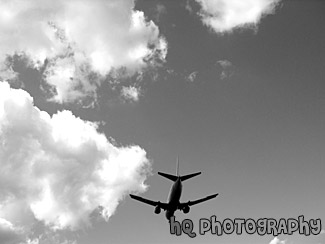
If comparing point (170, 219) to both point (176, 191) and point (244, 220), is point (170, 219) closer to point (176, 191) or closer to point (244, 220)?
Answer: point (176, 191)

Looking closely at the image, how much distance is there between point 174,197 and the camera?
62.2m

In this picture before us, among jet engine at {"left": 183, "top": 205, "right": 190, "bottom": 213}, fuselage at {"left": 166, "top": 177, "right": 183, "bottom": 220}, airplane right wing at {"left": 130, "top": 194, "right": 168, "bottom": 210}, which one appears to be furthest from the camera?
jet engine at {"left": 183, "top": 205, "right": 190, "bottom": 213}

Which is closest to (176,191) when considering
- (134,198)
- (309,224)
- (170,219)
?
(170,219)

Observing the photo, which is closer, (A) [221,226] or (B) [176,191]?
(A) [221,226]

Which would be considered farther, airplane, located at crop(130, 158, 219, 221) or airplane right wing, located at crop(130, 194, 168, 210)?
airplane right wing, located at crop(130, 194, 168, 210)

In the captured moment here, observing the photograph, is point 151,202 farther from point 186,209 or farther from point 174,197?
point 174,197

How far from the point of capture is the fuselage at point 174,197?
197ft

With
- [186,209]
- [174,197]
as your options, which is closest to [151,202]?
[186,209]

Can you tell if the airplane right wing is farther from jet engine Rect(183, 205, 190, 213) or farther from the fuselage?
jet engine Rect(183, 205, 190, 213)

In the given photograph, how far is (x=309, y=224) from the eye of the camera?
171 feet

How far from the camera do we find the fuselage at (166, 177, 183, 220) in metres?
60.0

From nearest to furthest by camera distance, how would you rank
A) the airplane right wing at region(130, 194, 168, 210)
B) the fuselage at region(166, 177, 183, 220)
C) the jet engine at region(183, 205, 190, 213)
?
the fuselage at region(166, 177, 183, 220) → the airplane right wing at region(130, 194, 168, 210) → the jet engine at region(183, 205, 190, 213)

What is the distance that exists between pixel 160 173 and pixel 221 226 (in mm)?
13867

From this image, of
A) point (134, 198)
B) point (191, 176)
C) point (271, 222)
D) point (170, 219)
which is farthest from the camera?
point (134, 198)
